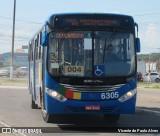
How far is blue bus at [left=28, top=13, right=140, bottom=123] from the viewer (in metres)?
11.9

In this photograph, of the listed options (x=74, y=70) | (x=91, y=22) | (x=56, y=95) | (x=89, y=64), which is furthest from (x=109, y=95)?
(x=91, y=22)

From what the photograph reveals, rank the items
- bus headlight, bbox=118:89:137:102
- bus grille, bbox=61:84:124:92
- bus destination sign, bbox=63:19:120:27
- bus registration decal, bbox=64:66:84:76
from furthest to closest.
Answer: bus destination sign, bbox=63:19:120:27 < bus headlight, bbox=118:89:137:102 < bus registration decal, bbox=64:66:84:76 < bus grille, bbox=61:84:124:92

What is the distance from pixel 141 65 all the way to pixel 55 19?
Result: 64.7 m

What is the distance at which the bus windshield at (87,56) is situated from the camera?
39.5ft

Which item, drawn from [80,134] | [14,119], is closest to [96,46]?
[80,134]

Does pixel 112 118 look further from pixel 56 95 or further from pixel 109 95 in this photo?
pixel 56 95

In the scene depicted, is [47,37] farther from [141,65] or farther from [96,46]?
[141,65]

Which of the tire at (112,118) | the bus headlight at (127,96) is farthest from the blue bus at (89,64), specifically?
the tire at (112,118)

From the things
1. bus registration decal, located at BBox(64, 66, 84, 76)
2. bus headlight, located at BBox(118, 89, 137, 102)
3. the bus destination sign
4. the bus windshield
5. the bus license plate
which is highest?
the bus destination sign

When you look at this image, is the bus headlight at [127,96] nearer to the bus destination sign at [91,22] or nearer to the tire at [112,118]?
the tire at [112,118]

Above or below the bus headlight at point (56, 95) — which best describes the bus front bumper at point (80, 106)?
below

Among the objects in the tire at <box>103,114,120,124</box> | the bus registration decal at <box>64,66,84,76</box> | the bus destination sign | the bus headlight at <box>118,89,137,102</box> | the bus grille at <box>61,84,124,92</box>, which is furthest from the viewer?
the tire at <box>103,114,120,124</box>

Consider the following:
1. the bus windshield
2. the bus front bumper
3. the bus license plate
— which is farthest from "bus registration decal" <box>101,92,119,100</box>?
the bus windshield

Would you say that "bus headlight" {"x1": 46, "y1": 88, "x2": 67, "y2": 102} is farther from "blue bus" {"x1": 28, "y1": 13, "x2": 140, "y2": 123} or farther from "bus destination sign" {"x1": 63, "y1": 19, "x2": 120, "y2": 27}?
"bus destination sign" {"x1": 63, "y1": 19, "x2": 120, "y2": 27}
